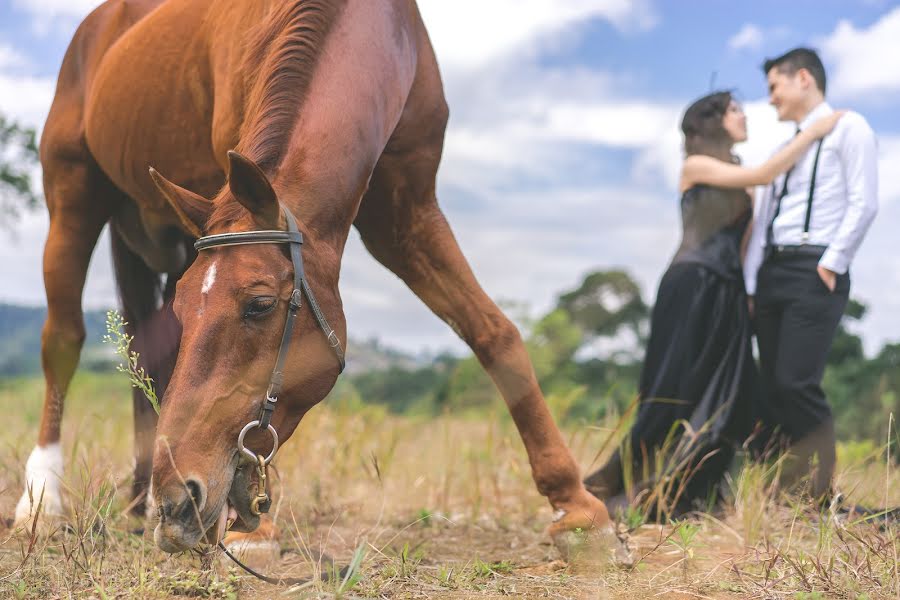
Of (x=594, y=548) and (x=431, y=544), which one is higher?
(x=594, y=548)

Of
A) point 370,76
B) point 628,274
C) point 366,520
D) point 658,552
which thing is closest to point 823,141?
point 658,552

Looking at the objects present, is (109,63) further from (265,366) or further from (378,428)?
(378,428)

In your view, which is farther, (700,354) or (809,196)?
(700,354)

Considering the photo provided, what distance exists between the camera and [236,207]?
2.27 m

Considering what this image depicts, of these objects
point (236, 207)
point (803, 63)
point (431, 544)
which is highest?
point (803, 63)

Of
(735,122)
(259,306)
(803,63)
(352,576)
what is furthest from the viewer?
(735,122)

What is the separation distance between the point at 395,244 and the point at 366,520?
1.66 m

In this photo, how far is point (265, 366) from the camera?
2.21 meters

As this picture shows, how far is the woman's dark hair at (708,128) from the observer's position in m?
4.64

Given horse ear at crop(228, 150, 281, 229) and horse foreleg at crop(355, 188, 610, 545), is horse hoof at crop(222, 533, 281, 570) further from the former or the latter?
horse ear at crop(228, 150, 281, 229)

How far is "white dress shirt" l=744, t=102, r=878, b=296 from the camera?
13.2ft

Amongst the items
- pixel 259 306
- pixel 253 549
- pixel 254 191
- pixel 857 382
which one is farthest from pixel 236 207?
pixel 857 382

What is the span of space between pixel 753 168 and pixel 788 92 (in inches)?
20.1

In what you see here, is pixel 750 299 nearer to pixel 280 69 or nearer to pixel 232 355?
pixel 280 69
